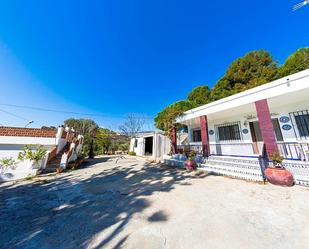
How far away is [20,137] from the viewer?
9.24 m

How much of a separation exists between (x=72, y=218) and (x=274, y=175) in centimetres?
658

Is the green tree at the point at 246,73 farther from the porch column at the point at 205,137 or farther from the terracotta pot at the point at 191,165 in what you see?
the terracotta pot at the point at 191,165

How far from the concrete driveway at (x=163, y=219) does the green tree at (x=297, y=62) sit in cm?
1314

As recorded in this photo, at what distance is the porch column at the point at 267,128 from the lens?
5.69m

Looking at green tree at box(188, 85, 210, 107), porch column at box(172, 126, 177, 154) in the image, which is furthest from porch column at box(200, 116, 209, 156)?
green tree at box(188, 85, 210, 107)

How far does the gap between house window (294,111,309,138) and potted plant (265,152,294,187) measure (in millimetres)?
3175

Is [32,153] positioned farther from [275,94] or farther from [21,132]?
[275,94]

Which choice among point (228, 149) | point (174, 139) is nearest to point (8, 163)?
point (174, 139)

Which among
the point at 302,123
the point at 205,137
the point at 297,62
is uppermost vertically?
the point at 297,62

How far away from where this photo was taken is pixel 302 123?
6852 mm

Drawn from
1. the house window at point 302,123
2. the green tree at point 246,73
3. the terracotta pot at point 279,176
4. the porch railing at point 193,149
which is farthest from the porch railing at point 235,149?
the green tree at point 246,73

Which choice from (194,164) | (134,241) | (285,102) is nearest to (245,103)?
(285,102)

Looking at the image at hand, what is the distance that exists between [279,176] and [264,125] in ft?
7.12

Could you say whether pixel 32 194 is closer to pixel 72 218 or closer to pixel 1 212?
pixel 1 212
